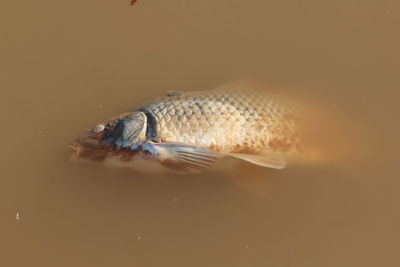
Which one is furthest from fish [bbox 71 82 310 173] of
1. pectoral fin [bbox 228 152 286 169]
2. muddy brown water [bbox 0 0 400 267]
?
muddy brown water [bbox 0 0 400 267]

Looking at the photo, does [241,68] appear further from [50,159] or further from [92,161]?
[50,159]

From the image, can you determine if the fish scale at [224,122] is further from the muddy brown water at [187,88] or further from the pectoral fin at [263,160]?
the muddy brown water at [187,88]

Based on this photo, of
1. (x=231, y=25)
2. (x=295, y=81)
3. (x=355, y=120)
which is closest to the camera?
(x=355, y=120)

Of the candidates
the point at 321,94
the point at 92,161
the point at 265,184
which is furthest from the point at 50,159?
the point at 321,94

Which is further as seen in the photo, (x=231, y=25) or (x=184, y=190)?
(x=231, y=25)

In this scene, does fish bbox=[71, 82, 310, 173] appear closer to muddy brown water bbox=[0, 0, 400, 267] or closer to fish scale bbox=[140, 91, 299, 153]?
fish scale bbox=[140, 91, 299, 153]

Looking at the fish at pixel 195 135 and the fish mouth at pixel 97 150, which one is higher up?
the fish at pixel 195 135

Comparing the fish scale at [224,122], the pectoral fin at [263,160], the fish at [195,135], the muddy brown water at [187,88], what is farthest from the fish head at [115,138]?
the pectoral fin at [263,160]
